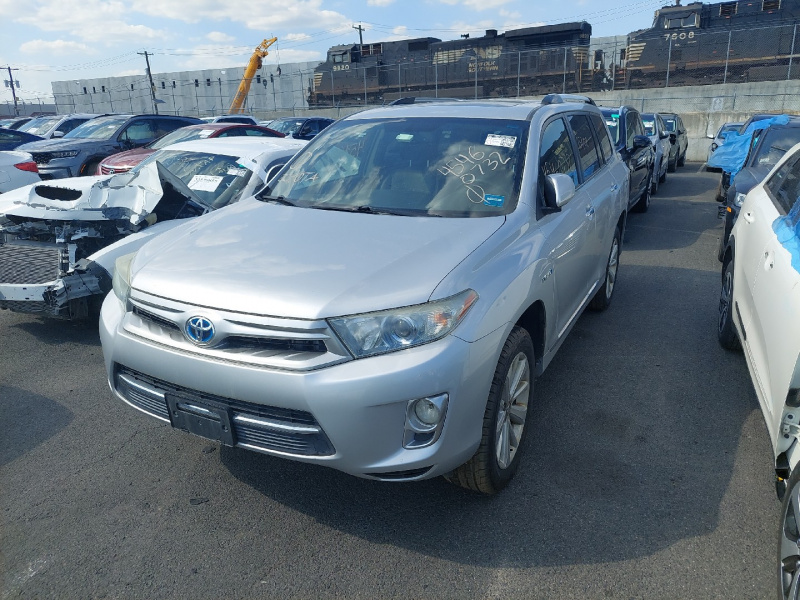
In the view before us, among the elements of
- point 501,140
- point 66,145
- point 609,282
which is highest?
point 501,140

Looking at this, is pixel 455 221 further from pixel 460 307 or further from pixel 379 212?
pixel 460 307

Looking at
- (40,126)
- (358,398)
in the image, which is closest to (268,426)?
(358,398)

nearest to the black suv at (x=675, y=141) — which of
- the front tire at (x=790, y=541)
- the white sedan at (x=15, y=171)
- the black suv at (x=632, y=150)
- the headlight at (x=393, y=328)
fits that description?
the black suv at (x=632, y=150)

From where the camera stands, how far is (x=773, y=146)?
7.30 m

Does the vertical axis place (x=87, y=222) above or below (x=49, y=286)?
above

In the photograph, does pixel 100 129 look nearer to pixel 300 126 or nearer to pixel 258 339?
pixel 300 126

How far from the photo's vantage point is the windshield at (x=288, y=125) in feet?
56.3

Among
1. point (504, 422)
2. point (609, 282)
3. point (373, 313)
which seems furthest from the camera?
point (609, 282)

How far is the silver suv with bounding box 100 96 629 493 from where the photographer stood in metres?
2.28

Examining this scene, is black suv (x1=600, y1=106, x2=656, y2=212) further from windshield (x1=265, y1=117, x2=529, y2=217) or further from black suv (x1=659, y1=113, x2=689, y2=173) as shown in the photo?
black suv (x1=659, y1=113, x2=689, y2=173)

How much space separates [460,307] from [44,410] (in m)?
2.94

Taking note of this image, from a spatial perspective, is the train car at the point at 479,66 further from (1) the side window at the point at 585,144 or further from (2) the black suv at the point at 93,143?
(1) the side window at the point at 585,144

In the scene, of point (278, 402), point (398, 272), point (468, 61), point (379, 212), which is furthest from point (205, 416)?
point (468, 61)

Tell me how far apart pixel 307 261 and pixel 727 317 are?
3.39 metres
